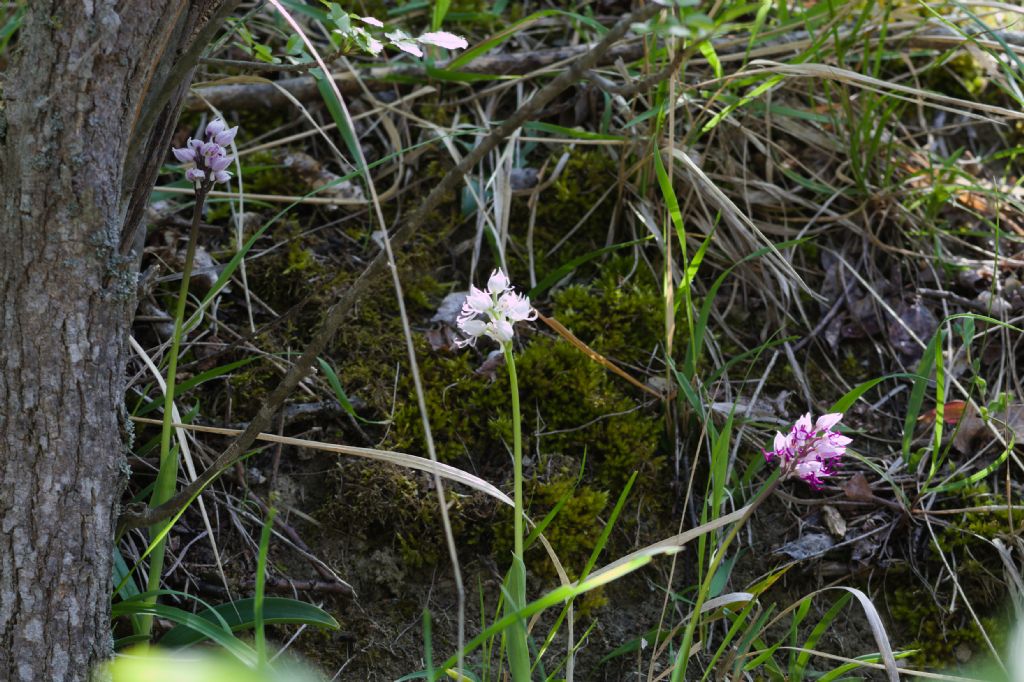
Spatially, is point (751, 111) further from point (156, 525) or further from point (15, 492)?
point (15, 492)

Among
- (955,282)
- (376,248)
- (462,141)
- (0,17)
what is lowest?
(955,282)

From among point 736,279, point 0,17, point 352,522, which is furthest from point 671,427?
point 0,17

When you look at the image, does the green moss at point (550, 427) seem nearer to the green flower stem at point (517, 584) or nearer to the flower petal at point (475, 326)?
the green flower stem at point (517, 584)

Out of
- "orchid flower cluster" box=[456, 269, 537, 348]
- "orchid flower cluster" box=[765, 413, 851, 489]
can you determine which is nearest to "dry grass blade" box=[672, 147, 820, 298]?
"orchid flower cluster" box=[765, 413, 851, 489]

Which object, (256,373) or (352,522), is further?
(256,373)

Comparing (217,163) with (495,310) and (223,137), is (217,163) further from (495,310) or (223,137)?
(495,310)

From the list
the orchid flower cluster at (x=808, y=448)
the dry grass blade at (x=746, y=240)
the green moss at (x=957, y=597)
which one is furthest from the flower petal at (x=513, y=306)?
the green moss at (x=957, y=597)

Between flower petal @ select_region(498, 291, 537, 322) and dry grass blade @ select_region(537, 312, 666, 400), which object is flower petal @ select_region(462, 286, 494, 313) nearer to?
flower petal @ select_region(498, 291, 537, 322)
